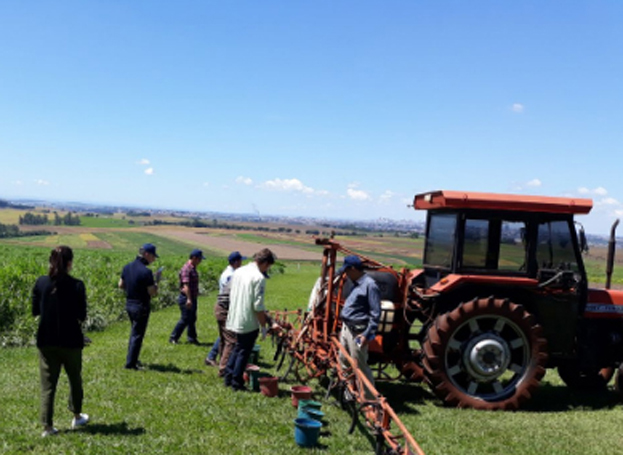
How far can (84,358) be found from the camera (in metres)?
9.54

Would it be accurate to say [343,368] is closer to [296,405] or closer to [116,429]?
[296,405]

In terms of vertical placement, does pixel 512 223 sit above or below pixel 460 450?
above

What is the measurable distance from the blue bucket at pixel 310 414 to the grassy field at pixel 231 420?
0.61 ft

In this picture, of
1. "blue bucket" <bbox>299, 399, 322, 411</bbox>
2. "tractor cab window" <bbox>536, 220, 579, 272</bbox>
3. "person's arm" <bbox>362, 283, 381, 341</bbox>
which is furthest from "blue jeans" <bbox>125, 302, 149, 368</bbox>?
"tractor cab window" <bbox>536, 220, 579, 272</bbox>

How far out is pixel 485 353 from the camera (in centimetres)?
752

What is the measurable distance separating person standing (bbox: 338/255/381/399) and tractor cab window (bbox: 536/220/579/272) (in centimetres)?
281

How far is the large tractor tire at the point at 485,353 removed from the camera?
292 inches

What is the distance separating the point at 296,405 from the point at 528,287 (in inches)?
142

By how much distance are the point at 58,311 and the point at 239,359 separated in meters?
2.75

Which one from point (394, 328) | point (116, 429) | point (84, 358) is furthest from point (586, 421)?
point (84, 358)

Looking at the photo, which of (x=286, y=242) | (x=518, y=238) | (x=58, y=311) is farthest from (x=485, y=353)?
(x=286, y=242)

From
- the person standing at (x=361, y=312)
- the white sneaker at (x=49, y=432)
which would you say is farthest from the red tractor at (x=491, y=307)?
the white sneaker at (x=49, y=432)

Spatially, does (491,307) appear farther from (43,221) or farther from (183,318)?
(43,221)

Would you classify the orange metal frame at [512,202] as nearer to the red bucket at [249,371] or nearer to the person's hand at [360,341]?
the person's hand at [360,341]
